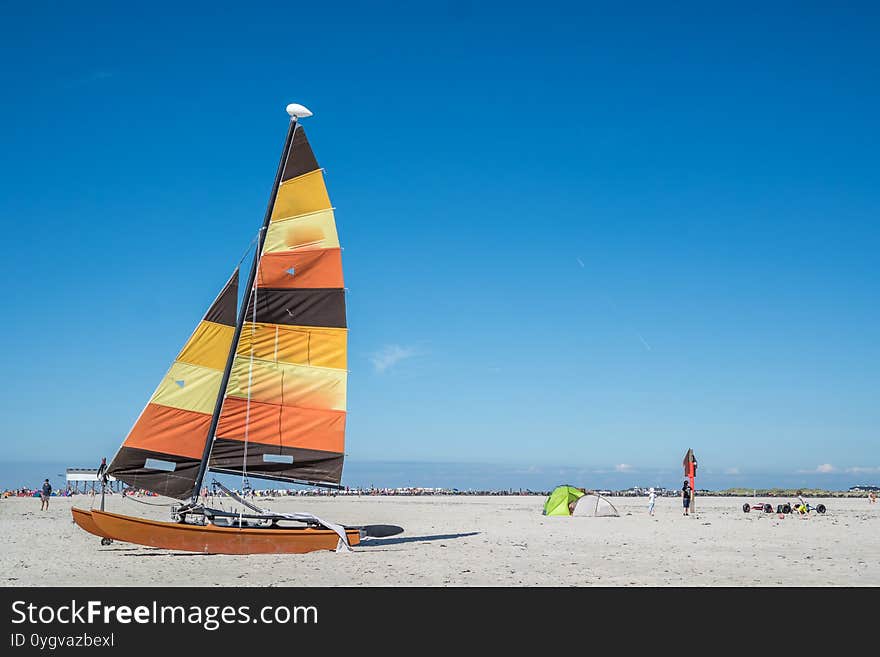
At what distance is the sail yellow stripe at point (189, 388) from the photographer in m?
23.6

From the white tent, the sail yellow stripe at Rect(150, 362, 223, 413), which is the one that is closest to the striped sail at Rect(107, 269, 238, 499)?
the sail yellow stripe at Rect(150, 362, 223, 413)

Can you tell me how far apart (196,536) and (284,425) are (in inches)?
166

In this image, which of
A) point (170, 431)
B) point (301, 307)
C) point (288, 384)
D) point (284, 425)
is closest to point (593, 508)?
point (284, 425)

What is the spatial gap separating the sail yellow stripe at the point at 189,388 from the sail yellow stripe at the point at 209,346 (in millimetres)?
180

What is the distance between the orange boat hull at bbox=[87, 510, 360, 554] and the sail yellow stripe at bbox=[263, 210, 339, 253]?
325 inches

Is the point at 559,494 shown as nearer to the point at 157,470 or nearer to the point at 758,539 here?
the point at 758,539

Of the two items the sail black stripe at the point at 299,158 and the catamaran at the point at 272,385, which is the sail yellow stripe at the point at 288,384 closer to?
the catamaran at the point at 272,385

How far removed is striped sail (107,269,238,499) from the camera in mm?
23250

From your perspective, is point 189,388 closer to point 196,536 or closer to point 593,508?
point 196,536

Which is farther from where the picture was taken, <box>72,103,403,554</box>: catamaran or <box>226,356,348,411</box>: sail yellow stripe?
<box>226,356,348,411</box>: sail yellow stripe

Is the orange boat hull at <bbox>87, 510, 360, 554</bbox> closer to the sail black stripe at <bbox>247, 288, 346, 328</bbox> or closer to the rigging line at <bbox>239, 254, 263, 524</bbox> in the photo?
the rigging line at <bbox>239, 254, 263, 524</bbox>
